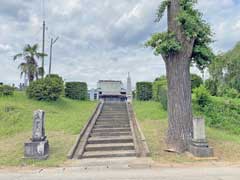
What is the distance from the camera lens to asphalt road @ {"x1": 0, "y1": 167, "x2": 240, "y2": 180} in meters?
7.22

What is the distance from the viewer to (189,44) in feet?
34.8

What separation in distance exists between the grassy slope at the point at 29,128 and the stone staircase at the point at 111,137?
79 centimetres

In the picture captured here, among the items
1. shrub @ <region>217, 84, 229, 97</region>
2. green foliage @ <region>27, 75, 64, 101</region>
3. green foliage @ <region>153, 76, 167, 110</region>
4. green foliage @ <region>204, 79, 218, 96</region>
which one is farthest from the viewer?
green foliage @ <region>204, 79, 218, 96</region>

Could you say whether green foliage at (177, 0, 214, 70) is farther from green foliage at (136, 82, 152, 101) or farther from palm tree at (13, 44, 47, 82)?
palm tree at (13, 44, 47, 82)

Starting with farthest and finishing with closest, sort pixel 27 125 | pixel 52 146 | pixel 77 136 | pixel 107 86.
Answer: pixel 107 86
pixel 27 125
pixel 77 136
pixel 52 146

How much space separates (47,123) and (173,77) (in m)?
7.35

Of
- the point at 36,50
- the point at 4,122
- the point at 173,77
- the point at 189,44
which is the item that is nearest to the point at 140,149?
the point at 173,77

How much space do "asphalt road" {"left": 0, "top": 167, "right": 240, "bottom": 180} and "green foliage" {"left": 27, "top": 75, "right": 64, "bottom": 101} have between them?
12.6 meters

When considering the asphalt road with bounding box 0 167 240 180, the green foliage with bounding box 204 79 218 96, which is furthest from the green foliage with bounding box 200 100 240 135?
the green foliage with bounding box 204 79 218 96

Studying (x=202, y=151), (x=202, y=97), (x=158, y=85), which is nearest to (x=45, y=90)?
(x=158, y=85)

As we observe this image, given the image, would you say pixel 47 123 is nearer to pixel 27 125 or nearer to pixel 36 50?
pixel 27 125

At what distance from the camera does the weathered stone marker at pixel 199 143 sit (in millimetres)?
9641

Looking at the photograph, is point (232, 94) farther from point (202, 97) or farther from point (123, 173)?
point (123, 173)

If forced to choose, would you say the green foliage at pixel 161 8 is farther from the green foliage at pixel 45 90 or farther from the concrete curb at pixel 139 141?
the green foliage at pixel 45 90
